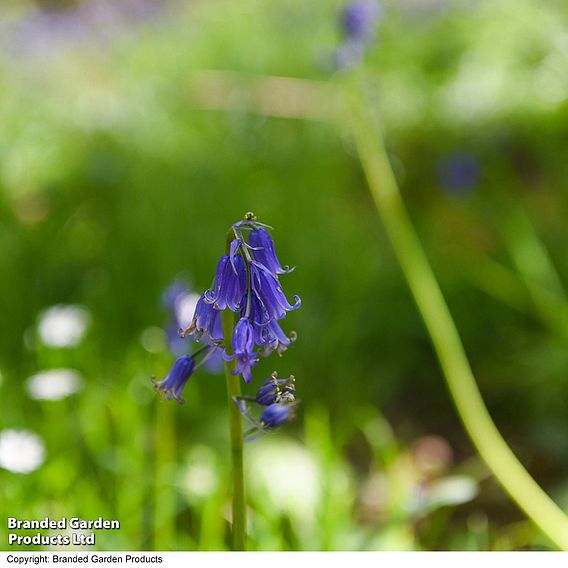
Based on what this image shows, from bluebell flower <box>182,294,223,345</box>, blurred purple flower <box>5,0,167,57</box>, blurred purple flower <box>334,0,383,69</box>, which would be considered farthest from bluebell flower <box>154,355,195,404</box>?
blurred purple flower <box>5,0,167,57</box>

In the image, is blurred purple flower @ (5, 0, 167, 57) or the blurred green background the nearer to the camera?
the blurred green background

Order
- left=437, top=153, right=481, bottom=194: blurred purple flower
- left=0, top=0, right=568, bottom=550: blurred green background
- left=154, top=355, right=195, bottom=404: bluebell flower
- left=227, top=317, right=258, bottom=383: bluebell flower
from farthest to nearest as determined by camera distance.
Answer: left=437, top=153, right=481, bottom=194: blurred purple flower
left=0, top=0, right=568, bottom=550: blurred green background
left=154, top=355, right=195, bottom=404: bluebell flower
left=227, top=317, right=258, bottom=383: bluebell flower

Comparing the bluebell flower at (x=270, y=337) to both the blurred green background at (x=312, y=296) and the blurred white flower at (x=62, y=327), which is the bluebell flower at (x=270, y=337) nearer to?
the blurred green background at (x=312, y=296)

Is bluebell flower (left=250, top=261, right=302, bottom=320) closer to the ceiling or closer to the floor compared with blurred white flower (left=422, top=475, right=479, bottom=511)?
closer to the ceiling

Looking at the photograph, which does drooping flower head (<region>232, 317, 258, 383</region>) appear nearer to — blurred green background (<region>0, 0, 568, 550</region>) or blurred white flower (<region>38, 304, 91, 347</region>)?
blurred green background (<region>0, 0, 568, 550</region>)

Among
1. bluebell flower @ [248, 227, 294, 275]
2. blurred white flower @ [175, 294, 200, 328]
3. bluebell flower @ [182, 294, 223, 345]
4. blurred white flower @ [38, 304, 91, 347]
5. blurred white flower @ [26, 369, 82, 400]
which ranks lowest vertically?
bluebell flower @ [182, 294, 223, 345]

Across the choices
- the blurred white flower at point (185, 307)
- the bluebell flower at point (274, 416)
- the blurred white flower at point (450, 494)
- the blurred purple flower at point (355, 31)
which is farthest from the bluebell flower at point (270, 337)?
the blurred purple flower at point (355, 31)

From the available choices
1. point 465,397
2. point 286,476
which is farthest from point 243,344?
point 465,397

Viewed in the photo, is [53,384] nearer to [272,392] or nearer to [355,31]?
[272,392]
